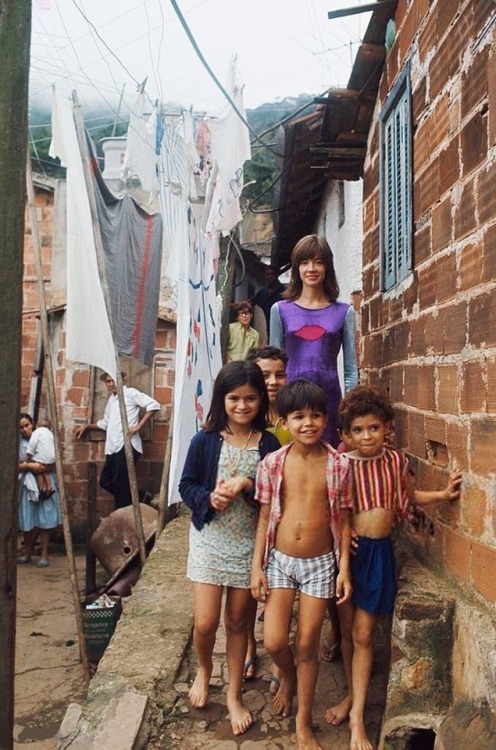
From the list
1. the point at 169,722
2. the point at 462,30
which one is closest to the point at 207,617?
the point at 169,722

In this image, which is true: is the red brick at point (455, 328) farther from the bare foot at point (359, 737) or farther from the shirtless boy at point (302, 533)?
the bare foot at point (359, 737)

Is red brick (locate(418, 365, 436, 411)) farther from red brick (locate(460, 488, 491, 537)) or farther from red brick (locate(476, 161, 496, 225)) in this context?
red brick (locate(476, 161, 496, 225))

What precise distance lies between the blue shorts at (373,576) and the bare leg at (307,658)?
16 cm

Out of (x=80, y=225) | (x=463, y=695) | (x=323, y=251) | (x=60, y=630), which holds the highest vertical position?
(x=80, y=225)

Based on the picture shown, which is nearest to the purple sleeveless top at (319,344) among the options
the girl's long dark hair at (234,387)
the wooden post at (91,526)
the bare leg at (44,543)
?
the girl's long dark hair at (234,387)

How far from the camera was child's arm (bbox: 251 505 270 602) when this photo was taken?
253cm

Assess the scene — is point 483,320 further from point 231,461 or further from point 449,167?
point 231,461

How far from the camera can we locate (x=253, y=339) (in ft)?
27.6

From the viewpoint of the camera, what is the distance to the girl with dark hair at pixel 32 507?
315 inches

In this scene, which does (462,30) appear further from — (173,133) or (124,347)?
(124,347)

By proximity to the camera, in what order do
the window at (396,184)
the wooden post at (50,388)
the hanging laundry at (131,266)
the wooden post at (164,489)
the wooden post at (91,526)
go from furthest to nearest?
the wooden post at (91,526) → the hanging laundry at (131,266) → the wooden post at (164,489) → the wooden post at (50,388) → the window at (396,184)

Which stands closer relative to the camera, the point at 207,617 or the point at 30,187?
the point at 207,617

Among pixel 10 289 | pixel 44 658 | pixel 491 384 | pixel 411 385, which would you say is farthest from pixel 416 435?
pixel 44 658

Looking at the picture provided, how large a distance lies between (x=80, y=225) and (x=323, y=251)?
2.28 m
